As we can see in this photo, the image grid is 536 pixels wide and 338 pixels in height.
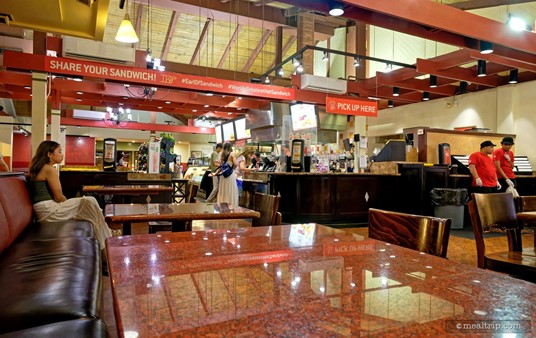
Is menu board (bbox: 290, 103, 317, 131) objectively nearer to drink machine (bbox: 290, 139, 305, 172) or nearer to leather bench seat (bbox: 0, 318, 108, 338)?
drink machine (bbox: 290, 139, 305, 172)

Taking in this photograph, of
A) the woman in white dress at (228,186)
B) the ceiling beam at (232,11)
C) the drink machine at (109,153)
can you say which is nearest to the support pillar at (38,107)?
the drink machine at (109,153)

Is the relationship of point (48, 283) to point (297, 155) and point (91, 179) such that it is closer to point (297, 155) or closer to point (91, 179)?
point (297, 155)

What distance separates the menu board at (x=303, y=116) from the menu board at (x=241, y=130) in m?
2.89

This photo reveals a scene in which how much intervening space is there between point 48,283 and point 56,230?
5.32ft

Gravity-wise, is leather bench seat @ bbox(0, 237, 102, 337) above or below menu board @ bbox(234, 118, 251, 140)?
below

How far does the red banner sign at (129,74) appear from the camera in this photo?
664 centimetres

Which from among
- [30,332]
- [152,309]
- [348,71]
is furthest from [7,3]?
[348,71]

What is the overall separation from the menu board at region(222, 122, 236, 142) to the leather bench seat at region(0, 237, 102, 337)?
13255 millimetres

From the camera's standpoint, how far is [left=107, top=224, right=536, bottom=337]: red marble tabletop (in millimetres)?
670

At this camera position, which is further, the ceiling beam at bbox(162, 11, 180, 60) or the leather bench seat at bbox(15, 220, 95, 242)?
the ceiling beam at bbox(162, 11, 180, 60)

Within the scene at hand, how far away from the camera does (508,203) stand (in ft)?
8.50

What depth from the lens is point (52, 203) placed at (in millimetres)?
3844

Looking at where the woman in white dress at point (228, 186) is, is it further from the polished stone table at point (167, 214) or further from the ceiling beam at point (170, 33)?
the ceiling beam at point (170, 33)

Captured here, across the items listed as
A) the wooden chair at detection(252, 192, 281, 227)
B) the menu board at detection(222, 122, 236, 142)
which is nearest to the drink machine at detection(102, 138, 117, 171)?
the wooden chair at detection(252, 192, 281, 227)
